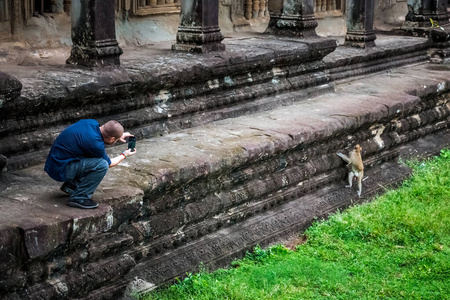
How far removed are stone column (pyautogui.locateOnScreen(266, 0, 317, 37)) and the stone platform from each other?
420 millimetres

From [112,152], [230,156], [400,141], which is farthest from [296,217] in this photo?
[400,141]

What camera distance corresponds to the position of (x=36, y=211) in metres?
4.07

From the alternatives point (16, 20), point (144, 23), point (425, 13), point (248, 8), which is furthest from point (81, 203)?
point (425, 13)

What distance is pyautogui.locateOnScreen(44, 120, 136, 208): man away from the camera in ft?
13.6

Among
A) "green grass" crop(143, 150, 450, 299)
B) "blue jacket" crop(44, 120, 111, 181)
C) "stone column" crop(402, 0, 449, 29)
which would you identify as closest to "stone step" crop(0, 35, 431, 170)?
"blue jacket" crop(44, 120, 111, 181)

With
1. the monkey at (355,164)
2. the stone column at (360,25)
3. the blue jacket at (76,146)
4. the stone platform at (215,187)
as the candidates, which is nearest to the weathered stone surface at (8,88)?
the stone platform at (215,187)

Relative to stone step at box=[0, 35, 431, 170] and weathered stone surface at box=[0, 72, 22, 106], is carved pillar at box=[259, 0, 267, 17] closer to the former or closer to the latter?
stone step at box=[0, 35, 431, 170]

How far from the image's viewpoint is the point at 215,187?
212 inches

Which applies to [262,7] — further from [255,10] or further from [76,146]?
[76,146]

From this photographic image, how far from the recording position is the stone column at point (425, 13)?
10922mm

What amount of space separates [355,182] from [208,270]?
210cm

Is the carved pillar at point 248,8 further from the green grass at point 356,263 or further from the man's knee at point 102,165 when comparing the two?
the man's knee at point 102,165

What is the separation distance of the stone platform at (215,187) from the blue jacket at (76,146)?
0.22 metres

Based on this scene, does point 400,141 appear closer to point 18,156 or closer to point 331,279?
point 331,279
